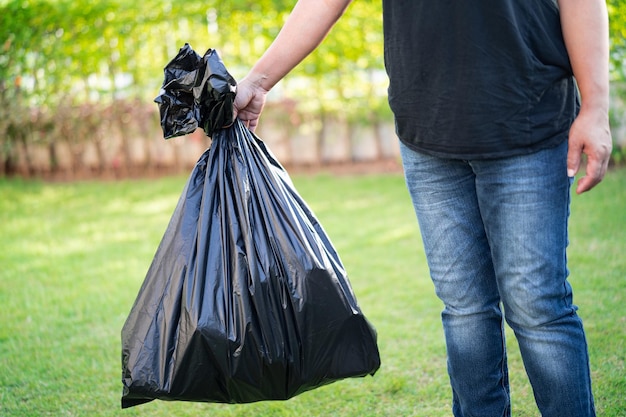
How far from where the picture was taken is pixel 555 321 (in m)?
1.55

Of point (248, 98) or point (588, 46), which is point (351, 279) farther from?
point (588, 46)

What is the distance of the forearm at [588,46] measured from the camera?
142 centimetres

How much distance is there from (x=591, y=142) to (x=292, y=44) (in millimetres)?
742

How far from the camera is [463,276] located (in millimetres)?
1689

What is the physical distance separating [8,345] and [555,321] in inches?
94.0

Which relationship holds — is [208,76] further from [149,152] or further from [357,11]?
[149,152]

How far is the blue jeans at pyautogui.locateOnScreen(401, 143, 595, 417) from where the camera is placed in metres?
1.50

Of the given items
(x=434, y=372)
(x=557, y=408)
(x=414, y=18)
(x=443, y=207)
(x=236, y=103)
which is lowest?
(x=434, y=372)

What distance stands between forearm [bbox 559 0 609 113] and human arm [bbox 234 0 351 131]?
54cm

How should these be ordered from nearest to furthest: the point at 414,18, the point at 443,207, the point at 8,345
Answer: the point at 414,18 < the point at 443,207 < the point at 8,345

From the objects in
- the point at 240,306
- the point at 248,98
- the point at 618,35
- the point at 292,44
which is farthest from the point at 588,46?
the point at 618,35

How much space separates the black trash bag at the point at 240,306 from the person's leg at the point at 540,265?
411 millimetres

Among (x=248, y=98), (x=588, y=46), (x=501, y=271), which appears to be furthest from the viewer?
(x=248, y=98)

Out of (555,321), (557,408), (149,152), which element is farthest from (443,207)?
(149,152)
